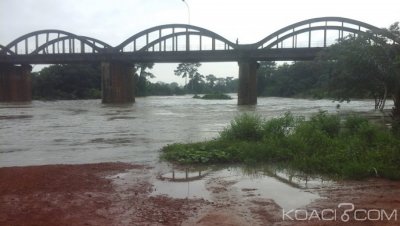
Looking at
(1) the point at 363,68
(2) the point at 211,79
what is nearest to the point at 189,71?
(2) the point at 211,79

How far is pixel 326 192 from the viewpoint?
731 cm

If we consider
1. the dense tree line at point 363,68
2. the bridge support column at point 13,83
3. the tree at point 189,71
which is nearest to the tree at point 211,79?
the tree at point 189,71

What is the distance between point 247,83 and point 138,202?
181 ft

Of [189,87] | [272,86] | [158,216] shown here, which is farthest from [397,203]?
[189,87]

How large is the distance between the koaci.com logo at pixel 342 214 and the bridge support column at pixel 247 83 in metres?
53.6

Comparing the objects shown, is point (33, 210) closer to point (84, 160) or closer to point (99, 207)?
point (99, 207)

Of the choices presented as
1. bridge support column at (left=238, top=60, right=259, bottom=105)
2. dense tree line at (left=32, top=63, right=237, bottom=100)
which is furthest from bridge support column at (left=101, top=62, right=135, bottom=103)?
dense tree line at (left=32, top=63, right=237, bottom=100)

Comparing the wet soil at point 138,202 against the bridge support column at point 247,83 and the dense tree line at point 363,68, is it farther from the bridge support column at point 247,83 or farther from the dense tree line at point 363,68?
the bridge support column at point 247,83

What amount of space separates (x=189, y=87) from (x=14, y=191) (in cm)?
15778

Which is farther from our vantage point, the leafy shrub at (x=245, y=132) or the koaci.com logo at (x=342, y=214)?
the leafy shrub at (x=245, y=132)

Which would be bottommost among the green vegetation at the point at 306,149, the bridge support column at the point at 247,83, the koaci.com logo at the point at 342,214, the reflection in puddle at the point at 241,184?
the reflection in puddle at the point at 241,184

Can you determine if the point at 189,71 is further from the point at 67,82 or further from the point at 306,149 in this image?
the point at 306,149

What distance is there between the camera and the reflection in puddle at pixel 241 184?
7109mm

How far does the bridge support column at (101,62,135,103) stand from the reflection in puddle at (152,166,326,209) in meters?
62.0
